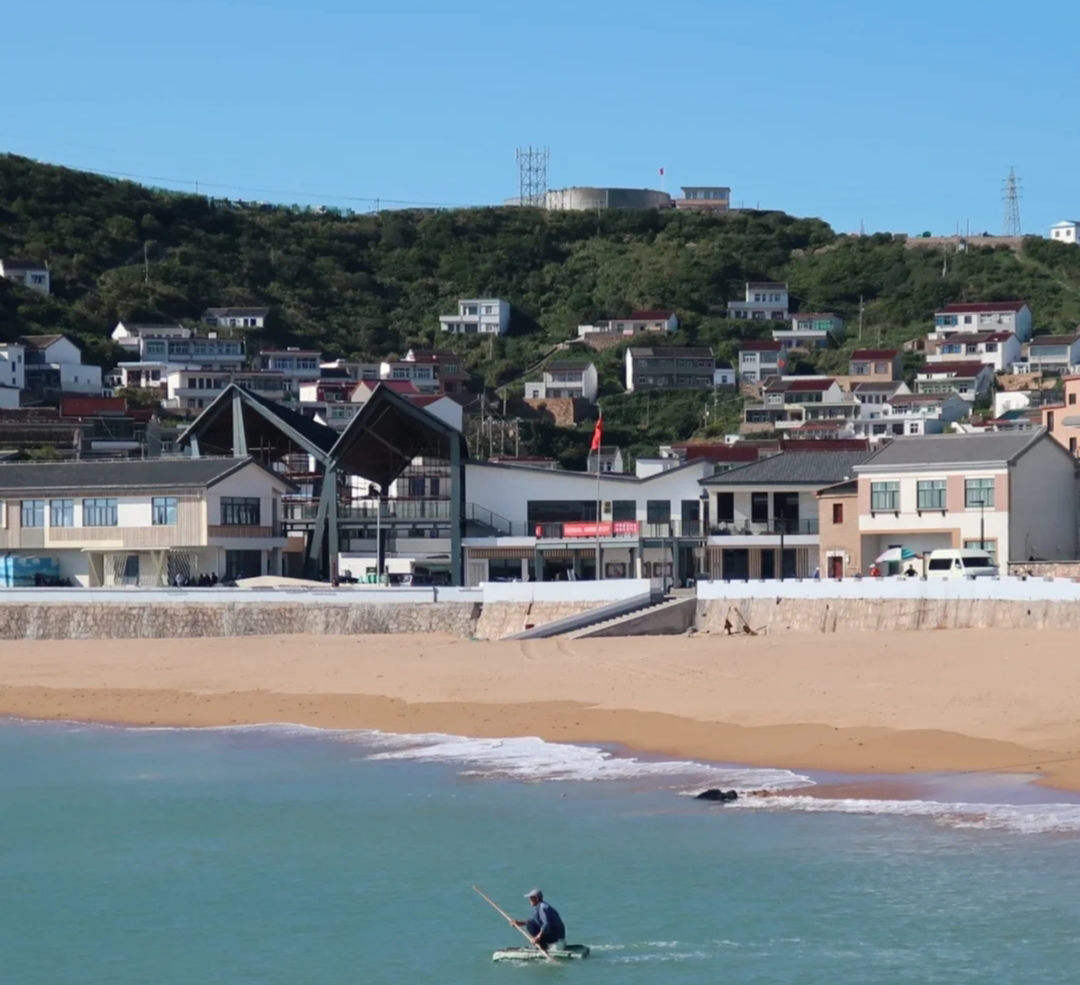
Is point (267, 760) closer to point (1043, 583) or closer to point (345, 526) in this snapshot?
point (1043, 583)

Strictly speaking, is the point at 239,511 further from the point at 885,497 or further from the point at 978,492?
the point at 978,492

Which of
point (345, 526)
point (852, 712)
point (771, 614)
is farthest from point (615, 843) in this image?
point (345, 526)

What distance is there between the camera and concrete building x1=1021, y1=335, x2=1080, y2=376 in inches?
4815

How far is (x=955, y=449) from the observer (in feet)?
170

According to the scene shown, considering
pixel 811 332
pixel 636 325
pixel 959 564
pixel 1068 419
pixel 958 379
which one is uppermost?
pixel 636 325

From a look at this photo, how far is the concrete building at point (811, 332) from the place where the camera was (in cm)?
13925

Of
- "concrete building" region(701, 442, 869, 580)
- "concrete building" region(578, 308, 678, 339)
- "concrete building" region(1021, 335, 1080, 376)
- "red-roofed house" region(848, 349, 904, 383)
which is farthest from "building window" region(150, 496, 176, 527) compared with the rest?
"concrete building" region(578, 308, 678, 339)

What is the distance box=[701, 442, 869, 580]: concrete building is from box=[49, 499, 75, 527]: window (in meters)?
19.9

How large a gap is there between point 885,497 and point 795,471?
645cm

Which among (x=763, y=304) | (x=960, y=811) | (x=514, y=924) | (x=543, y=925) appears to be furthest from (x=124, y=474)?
(x=763, y=304)

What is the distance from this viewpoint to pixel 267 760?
30.5 meters

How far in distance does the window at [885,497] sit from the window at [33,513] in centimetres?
2554

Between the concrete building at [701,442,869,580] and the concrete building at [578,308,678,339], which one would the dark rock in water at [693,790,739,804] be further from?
the concrete building at [578,308,678,339]

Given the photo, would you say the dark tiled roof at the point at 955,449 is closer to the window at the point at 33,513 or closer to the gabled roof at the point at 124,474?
the gabled roof at the point at 124,474
